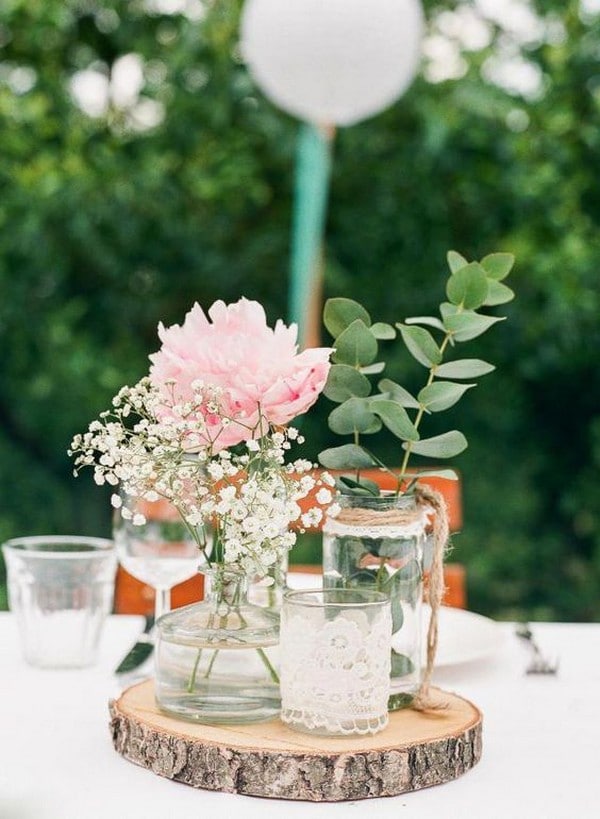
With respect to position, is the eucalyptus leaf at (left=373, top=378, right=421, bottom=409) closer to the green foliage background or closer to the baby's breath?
the baby's breath

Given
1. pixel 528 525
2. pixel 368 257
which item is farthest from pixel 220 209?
pixel 528 525

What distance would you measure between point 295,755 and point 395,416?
0.25 meters

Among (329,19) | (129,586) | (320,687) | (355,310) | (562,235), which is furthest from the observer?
(562,235)

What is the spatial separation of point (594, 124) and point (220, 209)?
1003 millimetres

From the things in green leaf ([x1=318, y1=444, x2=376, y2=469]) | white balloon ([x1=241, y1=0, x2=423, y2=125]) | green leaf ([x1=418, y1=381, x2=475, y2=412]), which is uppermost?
white balloon ([x1=241, y1=0, x2=423, y2=125])

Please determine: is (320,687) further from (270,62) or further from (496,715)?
(270,62)

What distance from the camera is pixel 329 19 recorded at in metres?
2.23

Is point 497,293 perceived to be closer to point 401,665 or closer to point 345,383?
point 345,383

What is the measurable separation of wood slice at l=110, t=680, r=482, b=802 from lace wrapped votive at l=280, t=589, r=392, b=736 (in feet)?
0.05

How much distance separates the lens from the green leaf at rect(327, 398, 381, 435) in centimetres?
90

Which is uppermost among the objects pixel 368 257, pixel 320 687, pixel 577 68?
pixel 577 68

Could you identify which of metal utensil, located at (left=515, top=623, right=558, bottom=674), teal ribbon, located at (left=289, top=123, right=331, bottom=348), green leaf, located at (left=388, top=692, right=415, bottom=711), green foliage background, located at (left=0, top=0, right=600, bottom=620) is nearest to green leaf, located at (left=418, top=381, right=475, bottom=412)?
green leaf, located at (left=388, top=692, right=415, bottom=711)

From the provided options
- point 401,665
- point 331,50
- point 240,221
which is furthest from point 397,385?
point 240,221

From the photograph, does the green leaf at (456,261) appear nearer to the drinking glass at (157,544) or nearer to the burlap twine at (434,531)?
the burlap twine at (434,531)
